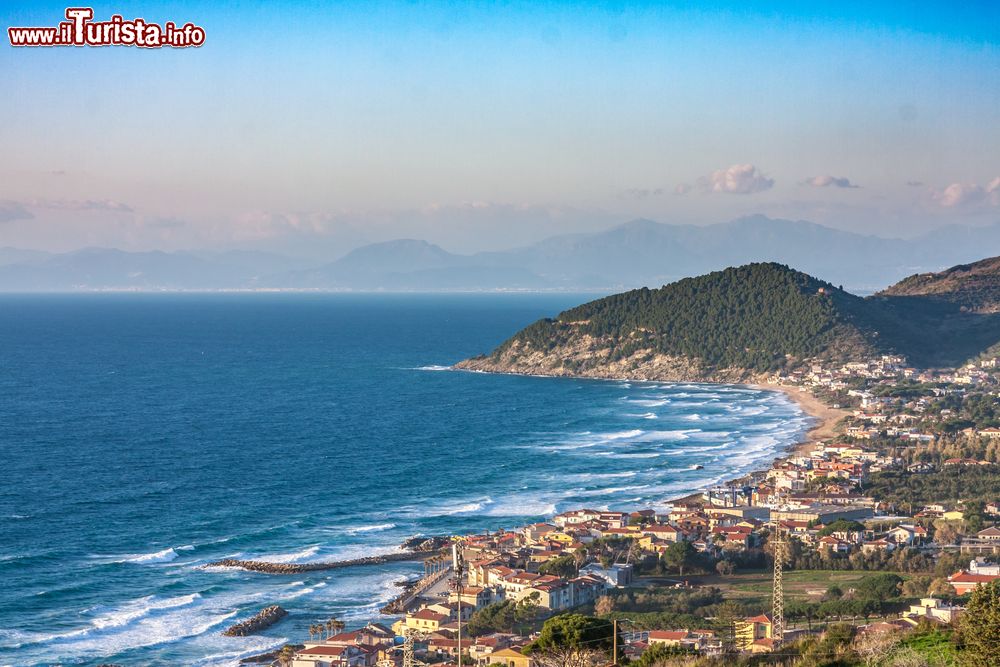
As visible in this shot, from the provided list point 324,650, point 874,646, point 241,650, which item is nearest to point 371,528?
point 241,650

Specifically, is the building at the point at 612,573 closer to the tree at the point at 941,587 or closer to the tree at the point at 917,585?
the tree at the point at 917,585

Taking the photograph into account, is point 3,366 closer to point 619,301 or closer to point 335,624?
point 619,301

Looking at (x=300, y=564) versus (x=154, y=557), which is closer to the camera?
(x=300, y=564)

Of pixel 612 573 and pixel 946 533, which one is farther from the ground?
pixel 946 533

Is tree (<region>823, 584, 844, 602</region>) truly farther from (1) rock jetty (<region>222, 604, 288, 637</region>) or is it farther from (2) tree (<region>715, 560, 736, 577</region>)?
(1) rock jetty (<region>222, 604, 288, 637</region>)

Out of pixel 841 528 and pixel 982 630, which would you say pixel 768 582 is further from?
pixel 982 630

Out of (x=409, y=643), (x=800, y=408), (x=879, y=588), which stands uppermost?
(x=800, y=408)

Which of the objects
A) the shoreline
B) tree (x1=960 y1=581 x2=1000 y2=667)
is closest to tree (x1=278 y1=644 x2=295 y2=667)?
tree (x1=960 y1=581 x2=1000 y2=667)

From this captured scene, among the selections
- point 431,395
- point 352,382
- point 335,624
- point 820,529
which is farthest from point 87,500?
point 352,382
